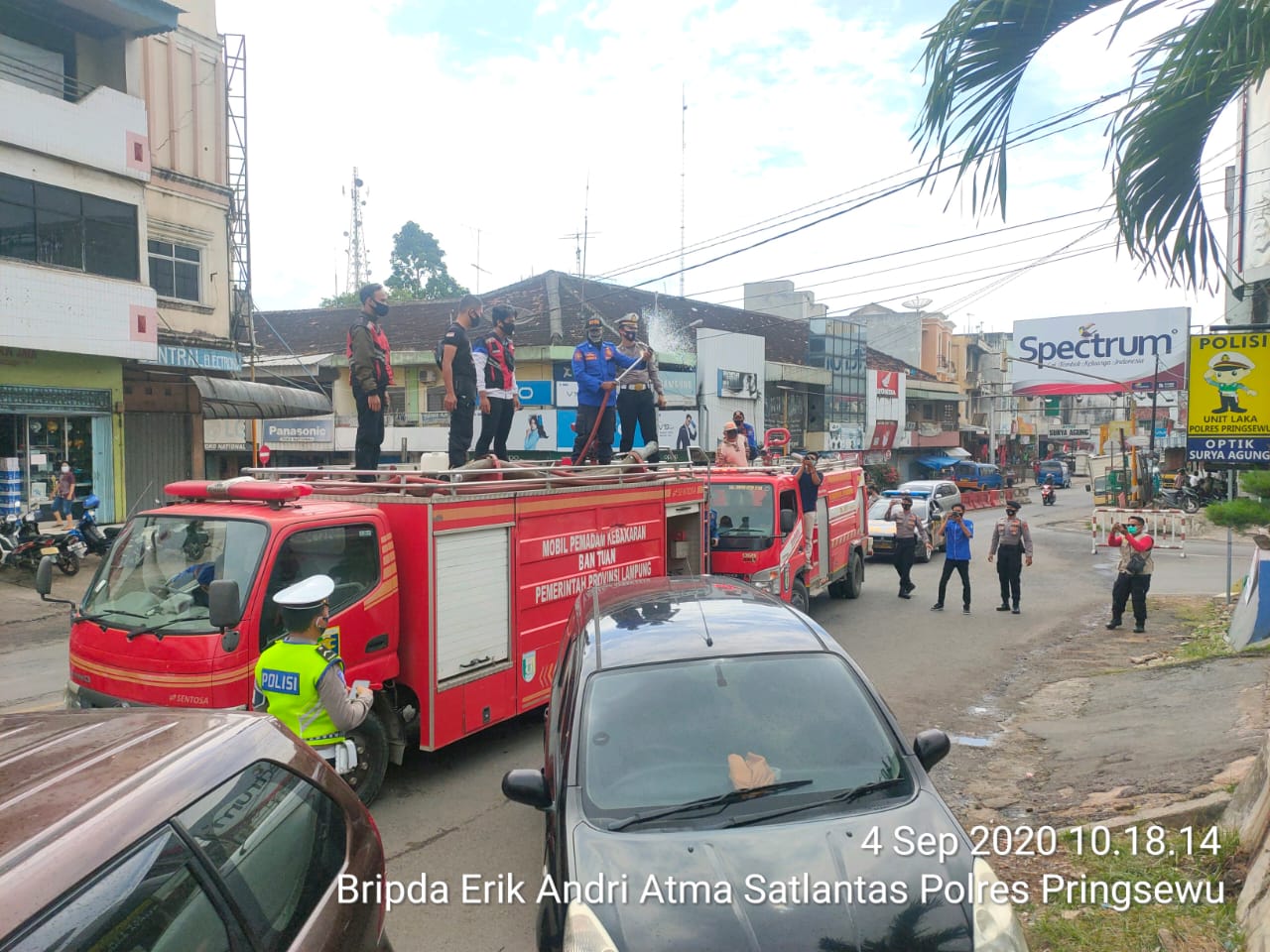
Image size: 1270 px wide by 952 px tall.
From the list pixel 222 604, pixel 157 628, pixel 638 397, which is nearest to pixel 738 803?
pixel 222 604

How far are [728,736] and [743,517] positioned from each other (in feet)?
25.2

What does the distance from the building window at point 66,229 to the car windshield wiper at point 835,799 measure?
53.9 feet

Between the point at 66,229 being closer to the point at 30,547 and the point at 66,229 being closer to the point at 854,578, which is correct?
the point at 30,547

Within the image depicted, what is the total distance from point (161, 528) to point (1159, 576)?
1805cm

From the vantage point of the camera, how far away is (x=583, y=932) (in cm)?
289

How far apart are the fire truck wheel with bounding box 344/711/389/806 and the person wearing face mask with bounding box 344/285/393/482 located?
112 inches

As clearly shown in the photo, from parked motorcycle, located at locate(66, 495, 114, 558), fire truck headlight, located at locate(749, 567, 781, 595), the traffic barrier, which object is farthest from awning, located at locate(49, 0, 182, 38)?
the traffic barrier

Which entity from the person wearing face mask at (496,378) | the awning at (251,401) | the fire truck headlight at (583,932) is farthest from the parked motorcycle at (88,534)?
the fire truck headlight at (583,932)

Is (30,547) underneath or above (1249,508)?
underneath

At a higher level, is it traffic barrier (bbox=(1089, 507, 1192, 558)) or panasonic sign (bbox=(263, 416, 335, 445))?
panasonic sign (bbox=(263, 416, 335, 445))

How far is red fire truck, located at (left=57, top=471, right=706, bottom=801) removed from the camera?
5.24 m

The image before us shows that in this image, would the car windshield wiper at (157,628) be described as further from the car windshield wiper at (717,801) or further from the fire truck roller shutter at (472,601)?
the car windshield wiper at (717,801)

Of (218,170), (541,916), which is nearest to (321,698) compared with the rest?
(541,916)

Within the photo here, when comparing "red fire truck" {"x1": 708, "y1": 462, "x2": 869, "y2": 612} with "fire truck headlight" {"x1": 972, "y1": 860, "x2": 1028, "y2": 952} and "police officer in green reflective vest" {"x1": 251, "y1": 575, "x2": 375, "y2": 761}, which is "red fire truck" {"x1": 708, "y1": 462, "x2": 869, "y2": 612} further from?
"fire truck headlight" {"x1": 972, "y1": 860, "x2": 1028, "y2": 952}
